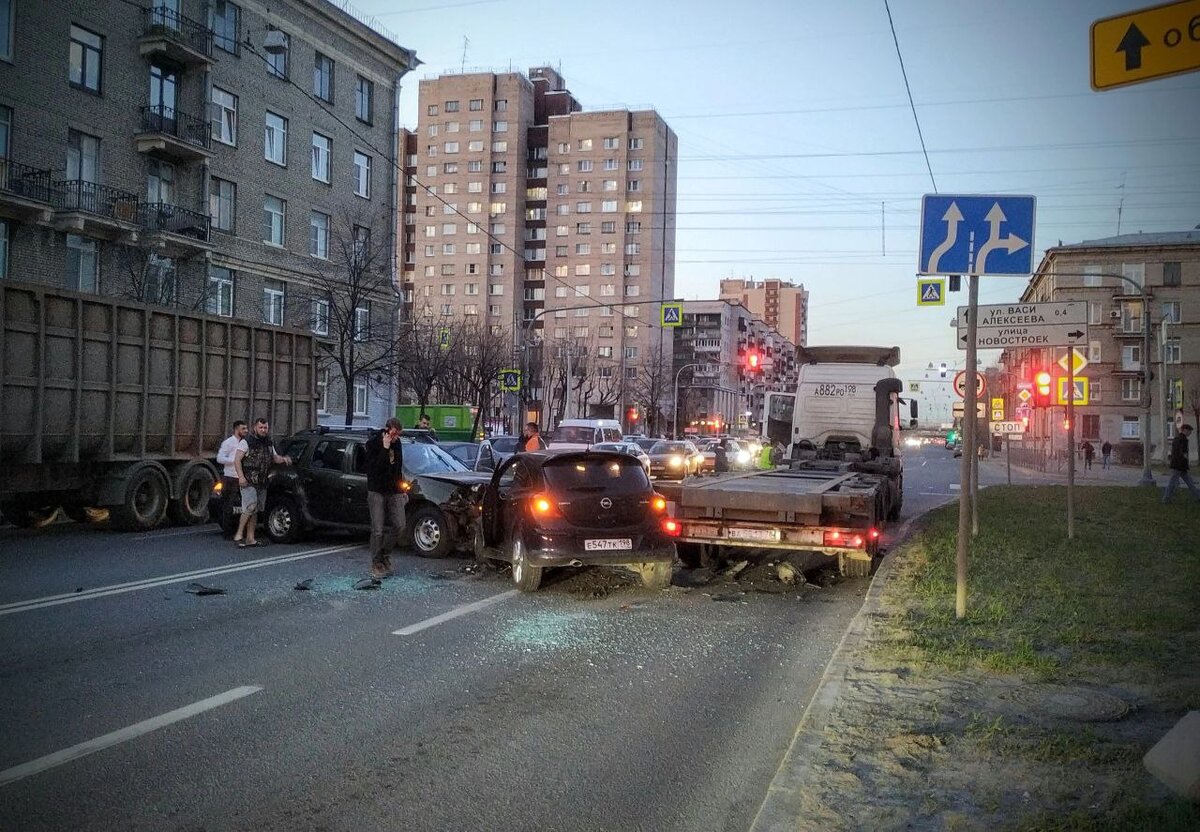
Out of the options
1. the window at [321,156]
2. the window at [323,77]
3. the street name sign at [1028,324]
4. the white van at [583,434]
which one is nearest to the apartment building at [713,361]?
the white van at [583,434]

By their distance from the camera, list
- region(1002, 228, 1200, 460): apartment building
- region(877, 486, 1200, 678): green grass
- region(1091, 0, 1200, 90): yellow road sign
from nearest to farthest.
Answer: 1. region(1091, 0, 1200, 90): yellow road sign
2. region(877, 486, 1200, 678): green grass
3. region(1002, 228, 1200, 460): apartment building

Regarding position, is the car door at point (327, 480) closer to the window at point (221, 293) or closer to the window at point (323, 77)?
the window at point (221, 293)

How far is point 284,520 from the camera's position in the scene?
13992 millimetres

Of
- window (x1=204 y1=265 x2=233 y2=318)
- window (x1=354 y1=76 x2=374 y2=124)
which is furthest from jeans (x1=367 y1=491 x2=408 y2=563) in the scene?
window (x1=354 y1=76 x2=374 y2=124)

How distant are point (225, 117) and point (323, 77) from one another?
211 inches

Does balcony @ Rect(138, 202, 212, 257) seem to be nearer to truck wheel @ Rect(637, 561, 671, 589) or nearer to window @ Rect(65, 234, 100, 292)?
window @ Rect(65, 234, 100, 292)

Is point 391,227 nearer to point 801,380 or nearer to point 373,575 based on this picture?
point 801,380

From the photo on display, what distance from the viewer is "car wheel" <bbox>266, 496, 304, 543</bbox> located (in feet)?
45.3

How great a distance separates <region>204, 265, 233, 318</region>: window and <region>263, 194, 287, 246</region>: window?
2.36 meters

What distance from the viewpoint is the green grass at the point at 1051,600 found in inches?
264

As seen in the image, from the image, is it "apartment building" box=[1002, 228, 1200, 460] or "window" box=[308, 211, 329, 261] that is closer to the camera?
"window" box=[308, 211, 329, 261]

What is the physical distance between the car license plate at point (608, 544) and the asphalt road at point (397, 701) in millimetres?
507

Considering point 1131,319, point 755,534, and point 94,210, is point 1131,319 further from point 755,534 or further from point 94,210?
point 755,534

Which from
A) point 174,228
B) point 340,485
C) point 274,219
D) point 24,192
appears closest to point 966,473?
point 340,485
